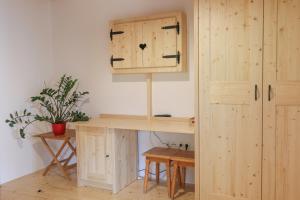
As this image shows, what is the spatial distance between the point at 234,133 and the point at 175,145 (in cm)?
113

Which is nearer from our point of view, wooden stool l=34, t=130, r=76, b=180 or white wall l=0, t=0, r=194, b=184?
white wall l=0, t=0, r=194, b=184

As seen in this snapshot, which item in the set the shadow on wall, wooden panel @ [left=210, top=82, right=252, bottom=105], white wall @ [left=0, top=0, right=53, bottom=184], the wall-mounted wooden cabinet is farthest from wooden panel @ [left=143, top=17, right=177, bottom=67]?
white wall @ [left=0, top=0, right=53, bottom=184]

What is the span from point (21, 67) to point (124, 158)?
1890 millimetres

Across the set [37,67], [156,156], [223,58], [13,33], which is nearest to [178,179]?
[156,156]

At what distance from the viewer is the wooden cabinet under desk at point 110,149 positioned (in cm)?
329

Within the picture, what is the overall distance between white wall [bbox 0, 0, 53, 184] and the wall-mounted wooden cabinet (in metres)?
1.23

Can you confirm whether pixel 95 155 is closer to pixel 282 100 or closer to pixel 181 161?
pixel 181 161

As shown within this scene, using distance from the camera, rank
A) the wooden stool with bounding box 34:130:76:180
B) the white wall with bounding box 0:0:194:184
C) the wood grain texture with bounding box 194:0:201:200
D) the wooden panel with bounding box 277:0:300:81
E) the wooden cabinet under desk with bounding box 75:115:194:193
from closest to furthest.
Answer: the wooden panel with bounding box 277:0:300:81 → the wood grain texture with bounding box 194:0:201:200 → the wooden cabinet under desk with bounding box 75:115:194:193 → the white wall with bounding box 0:0:194:184 → the wooden stool with bounding box 34:130:76:180

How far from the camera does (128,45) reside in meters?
3.60

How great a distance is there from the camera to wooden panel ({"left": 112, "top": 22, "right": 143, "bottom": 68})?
3.54m

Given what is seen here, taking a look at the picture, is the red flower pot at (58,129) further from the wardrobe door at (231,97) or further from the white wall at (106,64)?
the wardrobe door at (231,97)

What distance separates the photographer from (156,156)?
10.6 ft

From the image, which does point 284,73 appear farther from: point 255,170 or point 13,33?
point 13,33

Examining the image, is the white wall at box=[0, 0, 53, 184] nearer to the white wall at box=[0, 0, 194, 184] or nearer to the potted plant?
the white wall at box=[0, 0, 194, 184]
